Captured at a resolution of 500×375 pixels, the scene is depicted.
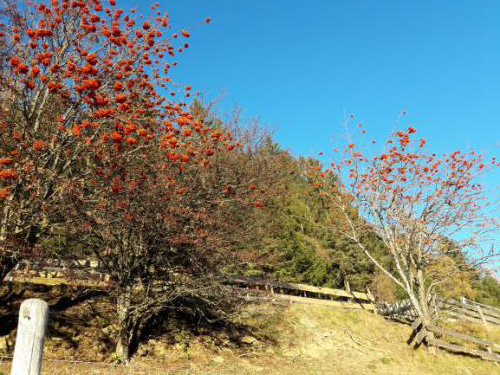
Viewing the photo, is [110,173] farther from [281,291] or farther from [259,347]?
[281,291]

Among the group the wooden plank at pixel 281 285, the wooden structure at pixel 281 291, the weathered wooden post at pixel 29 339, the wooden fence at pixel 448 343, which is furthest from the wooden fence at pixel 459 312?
the weathered wooden post at pixel 29 339

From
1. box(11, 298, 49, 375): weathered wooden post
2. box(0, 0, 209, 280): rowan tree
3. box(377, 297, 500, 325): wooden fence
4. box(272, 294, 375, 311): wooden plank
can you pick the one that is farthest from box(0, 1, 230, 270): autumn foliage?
box(377, 297, 500, 325): wooden fence

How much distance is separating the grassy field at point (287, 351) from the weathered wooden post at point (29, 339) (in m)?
4.93

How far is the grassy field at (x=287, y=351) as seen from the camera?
8.13m

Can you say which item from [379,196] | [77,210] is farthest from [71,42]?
[379,196]

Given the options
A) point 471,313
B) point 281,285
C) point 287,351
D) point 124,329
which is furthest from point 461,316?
point 124,329

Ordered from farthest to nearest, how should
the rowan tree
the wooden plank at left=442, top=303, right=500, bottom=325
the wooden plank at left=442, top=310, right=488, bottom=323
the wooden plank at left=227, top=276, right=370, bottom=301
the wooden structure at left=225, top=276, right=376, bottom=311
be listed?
the wooden plank at left=442, top=303, right=500, bottom=325, the wooden plank at left=442, top=310, right=488, bottom=323, the wooden plank at left=227, top=276, right=370, bottom=301, the wooden structure at left=225, top=276, right=376, bottom=311, the rowan tree

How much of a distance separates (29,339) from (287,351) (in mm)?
9585

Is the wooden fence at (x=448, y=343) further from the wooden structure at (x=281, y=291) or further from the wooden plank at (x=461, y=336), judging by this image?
the wooden structure at (x=281, y=291)

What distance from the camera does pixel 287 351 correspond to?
10828 millimetres

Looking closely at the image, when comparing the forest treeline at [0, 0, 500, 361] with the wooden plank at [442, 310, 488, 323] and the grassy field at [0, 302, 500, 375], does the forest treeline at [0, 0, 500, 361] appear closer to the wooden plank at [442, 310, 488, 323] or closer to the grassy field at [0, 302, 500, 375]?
the grassy field at [0, 302, 500, 375]

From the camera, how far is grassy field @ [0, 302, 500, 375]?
26.7ft

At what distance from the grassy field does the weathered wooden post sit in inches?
194

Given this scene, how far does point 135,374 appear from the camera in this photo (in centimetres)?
747
